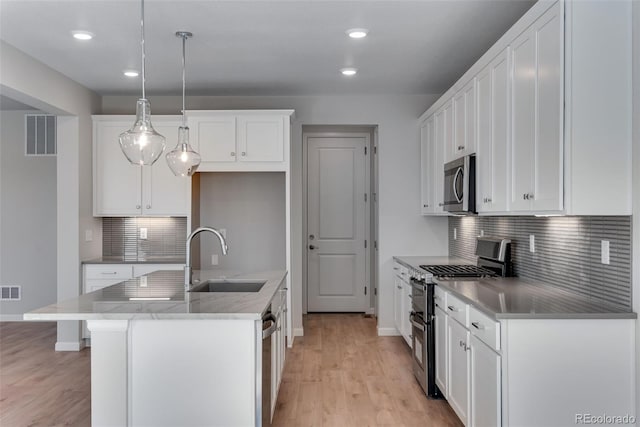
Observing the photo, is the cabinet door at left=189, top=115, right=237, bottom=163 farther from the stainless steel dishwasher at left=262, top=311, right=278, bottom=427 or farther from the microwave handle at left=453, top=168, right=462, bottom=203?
the stainless steel dishwasher at left=262, top=311, right=278, bottom=427

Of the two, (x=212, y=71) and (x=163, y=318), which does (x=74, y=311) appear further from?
(x=212, y=71)

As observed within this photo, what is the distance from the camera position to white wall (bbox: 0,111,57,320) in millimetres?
6262

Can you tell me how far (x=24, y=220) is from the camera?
20.6ft

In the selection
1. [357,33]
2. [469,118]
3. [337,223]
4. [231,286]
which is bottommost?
[231,286]

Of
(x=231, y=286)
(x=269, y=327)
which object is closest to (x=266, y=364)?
(x=269, y=327)

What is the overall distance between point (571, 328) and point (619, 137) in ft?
2.94

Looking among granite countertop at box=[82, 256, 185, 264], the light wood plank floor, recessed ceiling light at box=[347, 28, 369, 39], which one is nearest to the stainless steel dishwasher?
the light wood plank floor

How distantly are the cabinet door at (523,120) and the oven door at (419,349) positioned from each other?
4.05 ft

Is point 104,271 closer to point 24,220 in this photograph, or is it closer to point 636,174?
point 24,220

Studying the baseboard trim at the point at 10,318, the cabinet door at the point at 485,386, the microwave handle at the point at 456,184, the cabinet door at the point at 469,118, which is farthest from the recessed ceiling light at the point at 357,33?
the baseboard trim at the point at 10,318

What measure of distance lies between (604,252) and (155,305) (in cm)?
227

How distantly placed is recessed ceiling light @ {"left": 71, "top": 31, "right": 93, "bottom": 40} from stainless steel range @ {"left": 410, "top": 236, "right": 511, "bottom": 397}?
2.97 m

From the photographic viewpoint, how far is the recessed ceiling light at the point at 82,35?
3531 millimetres

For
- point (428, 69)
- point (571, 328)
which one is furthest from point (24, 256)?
point (571, 328)
